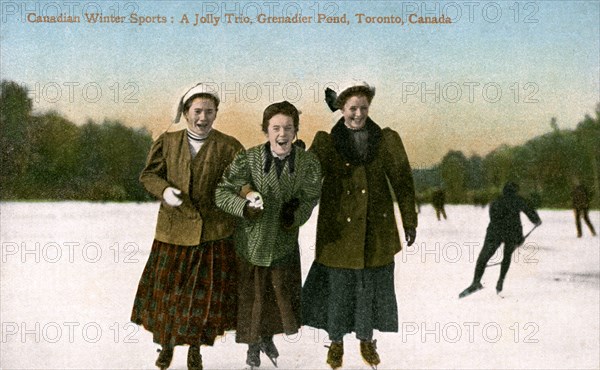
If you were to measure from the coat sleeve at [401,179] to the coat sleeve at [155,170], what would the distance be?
1006mm

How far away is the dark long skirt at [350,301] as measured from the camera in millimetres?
3013

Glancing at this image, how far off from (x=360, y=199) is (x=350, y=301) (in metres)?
0.47

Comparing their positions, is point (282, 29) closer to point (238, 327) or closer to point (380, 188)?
point (380, 188)

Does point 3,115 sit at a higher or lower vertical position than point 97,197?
higher

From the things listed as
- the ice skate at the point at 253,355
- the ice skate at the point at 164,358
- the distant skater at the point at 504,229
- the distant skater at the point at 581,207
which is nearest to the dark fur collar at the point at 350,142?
the distant skater at the point at 504,229

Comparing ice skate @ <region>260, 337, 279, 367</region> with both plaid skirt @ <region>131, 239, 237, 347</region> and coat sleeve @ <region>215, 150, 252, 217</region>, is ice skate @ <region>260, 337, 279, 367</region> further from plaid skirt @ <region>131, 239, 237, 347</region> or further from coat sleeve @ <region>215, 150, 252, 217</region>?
coat sleeve @ <region>215, 150, 252, 217</region>

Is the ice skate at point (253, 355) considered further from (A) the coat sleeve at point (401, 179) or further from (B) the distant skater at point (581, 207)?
(B) the distant skater at point (581, 207)

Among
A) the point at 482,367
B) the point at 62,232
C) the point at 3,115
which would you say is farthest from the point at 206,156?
the point at 482,367

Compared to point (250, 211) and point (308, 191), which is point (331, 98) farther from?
point (250, 211)

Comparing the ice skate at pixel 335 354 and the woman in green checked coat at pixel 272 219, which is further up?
the woman in green checked coat at pixel 272 219

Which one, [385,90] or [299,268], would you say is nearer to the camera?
[299,268]

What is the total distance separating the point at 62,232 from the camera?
3.32 metres

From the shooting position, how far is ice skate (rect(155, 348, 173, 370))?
309 centimetres

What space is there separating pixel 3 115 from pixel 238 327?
62.7 inches
